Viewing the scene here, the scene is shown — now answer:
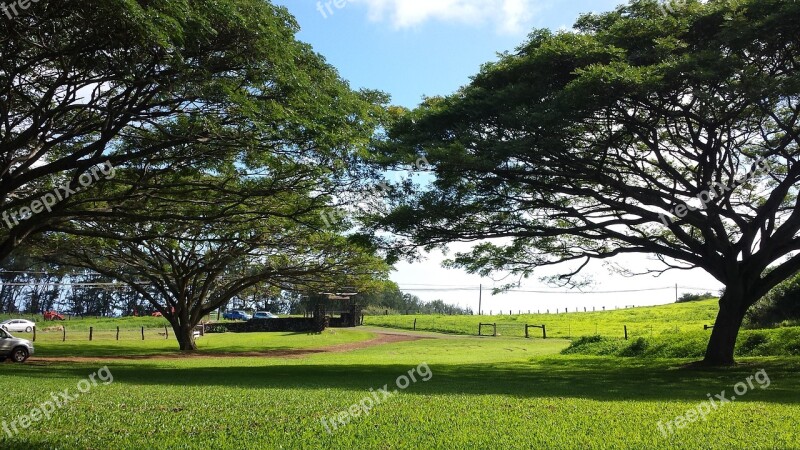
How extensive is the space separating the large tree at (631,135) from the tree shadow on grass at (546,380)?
2549mm

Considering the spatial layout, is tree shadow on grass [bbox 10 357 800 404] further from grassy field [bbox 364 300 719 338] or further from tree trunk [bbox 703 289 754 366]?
grassy field [bbox 364 300 719 338]

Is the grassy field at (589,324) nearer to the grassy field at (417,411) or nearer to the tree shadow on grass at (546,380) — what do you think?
the tree shadow on grass at (546,380)

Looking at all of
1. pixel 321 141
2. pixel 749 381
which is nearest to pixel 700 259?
pixel 749 381

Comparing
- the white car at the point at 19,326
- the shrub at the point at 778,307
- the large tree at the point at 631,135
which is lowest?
the white car at the point at 19,326

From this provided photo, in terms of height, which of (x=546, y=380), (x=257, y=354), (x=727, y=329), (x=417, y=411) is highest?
(x=727, y=329)

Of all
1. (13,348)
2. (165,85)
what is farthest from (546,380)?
(13,348)

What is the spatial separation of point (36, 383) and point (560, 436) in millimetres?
12179

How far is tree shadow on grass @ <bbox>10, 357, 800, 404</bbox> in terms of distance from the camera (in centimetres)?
1227

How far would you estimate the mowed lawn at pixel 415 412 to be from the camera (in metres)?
6.79

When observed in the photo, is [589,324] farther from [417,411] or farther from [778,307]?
[417,411]

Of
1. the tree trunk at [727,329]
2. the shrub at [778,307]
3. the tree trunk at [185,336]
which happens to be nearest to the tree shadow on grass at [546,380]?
the tree trunk at [727,329]

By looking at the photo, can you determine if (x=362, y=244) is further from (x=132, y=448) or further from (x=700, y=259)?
(x=132, y=448)

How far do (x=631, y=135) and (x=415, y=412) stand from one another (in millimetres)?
11277

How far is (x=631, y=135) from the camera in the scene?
16.7 m
